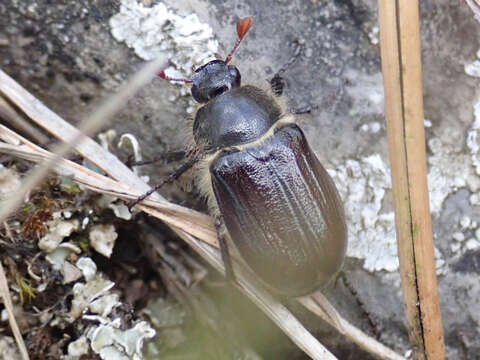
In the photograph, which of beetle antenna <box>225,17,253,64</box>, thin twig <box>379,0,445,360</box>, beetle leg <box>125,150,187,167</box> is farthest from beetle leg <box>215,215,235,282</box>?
beetle antenna <box>225,17,253,64</box>

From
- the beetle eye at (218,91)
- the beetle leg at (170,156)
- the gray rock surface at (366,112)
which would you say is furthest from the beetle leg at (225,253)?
the beetle eye at (218,91)

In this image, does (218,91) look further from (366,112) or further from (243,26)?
(366,112)

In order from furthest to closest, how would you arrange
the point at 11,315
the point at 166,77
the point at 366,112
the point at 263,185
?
the point at 366,112 → the point at 166,77 → the point at 263,185 → the point at 11,315

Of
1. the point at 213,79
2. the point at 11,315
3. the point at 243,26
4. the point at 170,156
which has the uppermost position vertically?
the point at 243,26

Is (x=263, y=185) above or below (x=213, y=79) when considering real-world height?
below

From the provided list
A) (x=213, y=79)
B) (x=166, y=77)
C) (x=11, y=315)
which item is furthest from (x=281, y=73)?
(x=11, y=315)

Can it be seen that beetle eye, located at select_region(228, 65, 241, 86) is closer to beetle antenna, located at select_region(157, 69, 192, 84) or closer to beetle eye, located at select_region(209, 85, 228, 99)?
beetle eye, located at select_region(209, 85, 228, 99)

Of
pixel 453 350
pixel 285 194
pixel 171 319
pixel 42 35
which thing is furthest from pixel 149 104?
pixel 453 350
